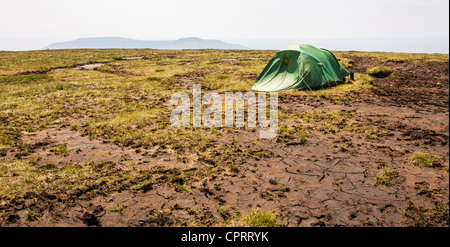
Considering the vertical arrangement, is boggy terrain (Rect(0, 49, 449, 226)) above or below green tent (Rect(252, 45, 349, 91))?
below

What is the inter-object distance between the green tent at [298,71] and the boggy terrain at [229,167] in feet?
8.18

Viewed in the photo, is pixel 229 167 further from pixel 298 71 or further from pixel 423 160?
pixel 298 71

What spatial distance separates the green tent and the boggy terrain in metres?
2.49

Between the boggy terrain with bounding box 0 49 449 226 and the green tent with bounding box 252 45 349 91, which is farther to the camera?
the green tent with bounding box 252 45 349 91

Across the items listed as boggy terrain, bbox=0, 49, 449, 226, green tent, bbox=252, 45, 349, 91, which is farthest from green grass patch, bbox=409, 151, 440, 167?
green tent, bbox=252, 45, 349, 91

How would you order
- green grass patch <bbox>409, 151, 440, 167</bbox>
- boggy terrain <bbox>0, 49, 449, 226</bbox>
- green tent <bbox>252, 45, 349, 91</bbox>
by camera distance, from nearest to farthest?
boggy terrain <bbox>0, 49, 449, 226</bbox> → green grass patch <bbox>409, 151, 440, 167</bbox> → green tent <bbox>252, 45, 349, 91</bbox>

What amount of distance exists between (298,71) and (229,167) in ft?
34.7

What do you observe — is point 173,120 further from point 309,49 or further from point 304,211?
point 309,49

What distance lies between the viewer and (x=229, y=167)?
707 centimetres

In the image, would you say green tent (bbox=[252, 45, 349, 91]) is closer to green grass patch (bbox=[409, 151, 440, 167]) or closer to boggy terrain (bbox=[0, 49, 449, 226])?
boggy terrain (bbox=[0, 49, 449, 226])

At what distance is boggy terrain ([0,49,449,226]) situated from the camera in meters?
Answer: 5.16

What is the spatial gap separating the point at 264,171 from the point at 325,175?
1.47 metres

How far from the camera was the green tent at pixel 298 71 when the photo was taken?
1566cm

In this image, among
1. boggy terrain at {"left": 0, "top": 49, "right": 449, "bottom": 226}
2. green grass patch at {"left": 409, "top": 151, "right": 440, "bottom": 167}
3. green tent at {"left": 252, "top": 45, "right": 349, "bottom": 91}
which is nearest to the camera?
boggy terrain at {"left": 0, "top": 49, "right": 449, "bottom": 226}
